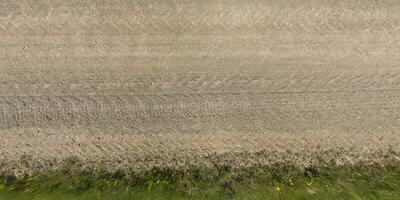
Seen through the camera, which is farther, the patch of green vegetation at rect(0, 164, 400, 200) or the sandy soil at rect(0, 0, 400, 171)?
the sandy soil at rect(0, 0, 400, 171)

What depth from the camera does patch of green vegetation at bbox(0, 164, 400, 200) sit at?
5.27m

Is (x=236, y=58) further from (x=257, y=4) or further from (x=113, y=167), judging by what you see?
(x=113, y=167)

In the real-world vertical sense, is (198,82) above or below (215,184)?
above

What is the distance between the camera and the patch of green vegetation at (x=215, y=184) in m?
5.27

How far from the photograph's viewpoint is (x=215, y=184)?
5.41 m

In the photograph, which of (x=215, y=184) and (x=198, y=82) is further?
(x=198, y=82)

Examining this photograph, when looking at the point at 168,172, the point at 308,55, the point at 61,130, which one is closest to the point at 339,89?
the point at 308,55

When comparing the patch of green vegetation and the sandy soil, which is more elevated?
the sandy soil

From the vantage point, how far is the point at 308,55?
585 centimetres

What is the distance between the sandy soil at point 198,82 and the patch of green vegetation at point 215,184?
182mm

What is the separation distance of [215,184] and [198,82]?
1.58 metres

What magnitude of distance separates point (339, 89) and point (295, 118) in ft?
2.78

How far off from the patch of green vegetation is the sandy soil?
0.18 metres

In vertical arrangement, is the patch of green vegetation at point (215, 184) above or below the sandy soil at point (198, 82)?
below
